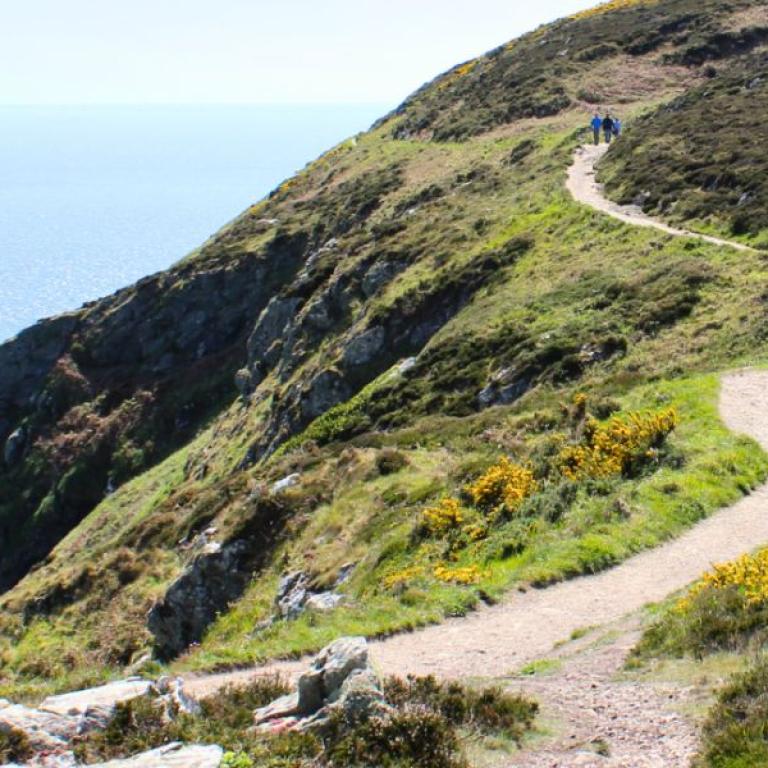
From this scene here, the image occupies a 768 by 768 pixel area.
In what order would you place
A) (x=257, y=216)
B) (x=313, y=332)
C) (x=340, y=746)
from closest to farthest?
(x=340, y=746) → (x=313, y=332) → (x=257, y=216)

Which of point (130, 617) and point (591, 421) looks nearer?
point (591, 421)

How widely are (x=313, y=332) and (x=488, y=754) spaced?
132 ft

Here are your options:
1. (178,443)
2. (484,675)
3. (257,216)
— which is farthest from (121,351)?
(484,675)

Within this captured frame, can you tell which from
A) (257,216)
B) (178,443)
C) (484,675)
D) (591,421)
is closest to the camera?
(484,675)

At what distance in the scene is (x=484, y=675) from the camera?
11.4m

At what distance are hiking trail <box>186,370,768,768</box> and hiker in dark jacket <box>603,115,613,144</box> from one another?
42.5m

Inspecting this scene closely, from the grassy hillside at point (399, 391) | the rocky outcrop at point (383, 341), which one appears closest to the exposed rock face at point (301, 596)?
the grassy hillside at point (399, 391)

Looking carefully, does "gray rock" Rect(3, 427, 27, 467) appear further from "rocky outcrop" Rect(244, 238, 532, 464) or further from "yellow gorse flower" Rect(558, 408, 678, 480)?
"yellow gorse flower" Rect(558, 408, 678, 480)

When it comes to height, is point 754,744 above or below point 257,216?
below

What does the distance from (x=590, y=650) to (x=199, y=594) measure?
14.0 m

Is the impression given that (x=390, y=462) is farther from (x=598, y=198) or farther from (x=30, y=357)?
(x=30, y=357)

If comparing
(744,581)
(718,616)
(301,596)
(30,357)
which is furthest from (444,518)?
(30,357)

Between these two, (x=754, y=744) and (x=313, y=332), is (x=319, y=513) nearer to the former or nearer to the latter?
(x=754, y=744)

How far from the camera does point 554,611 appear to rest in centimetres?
1337
